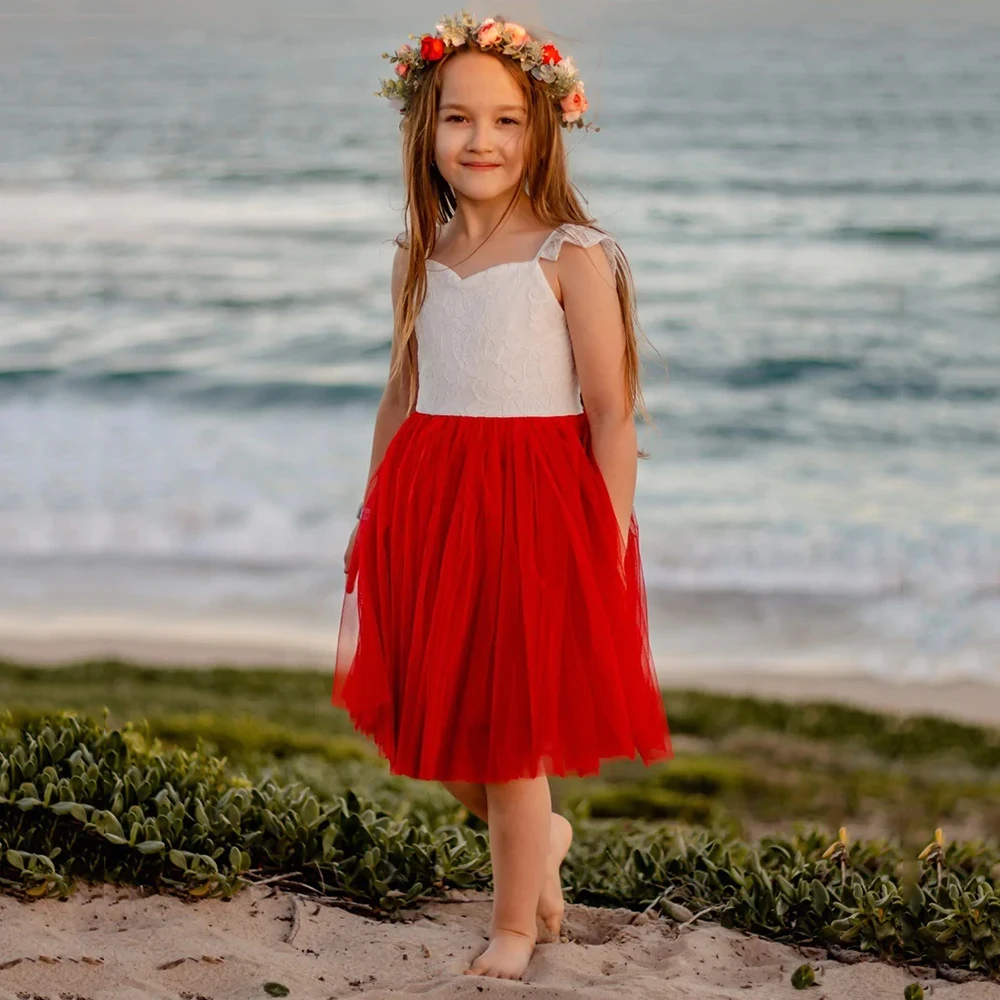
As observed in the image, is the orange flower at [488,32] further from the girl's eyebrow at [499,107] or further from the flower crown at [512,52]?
the girl's eyebrow at [499,107]

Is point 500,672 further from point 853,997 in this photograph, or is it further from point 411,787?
point 411,787

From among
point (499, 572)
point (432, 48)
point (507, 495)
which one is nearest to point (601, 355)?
point (507, 495)

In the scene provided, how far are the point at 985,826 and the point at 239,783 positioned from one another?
119 inches

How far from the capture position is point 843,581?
31.1 feet

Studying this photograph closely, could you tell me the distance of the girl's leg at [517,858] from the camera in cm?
291

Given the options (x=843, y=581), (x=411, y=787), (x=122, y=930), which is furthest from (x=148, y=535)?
(x=122, y=930)

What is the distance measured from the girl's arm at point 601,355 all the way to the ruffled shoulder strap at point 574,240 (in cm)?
1

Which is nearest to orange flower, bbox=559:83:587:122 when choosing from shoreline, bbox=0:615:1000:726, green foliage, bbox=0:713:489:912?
green foliage, bbox=0:713:489:912

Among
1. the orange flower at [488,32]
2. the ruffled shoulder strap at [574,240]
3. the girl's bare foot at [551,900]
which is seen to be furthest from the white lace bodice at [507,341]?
the girl's bare foot at [551,900]

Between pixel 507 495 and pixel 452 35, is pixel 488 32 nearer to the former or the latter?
pixel 452 35

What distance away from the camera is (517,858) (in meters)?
2.93

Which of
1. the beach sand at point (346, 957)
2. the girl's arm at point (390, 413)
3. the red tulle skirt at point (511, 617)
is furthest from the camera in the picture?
the girl's arm at point (390, 413)

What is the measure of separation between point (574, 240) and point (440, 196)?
43 centimetres

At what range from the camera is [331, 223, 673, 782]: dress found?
2826 millimetres
